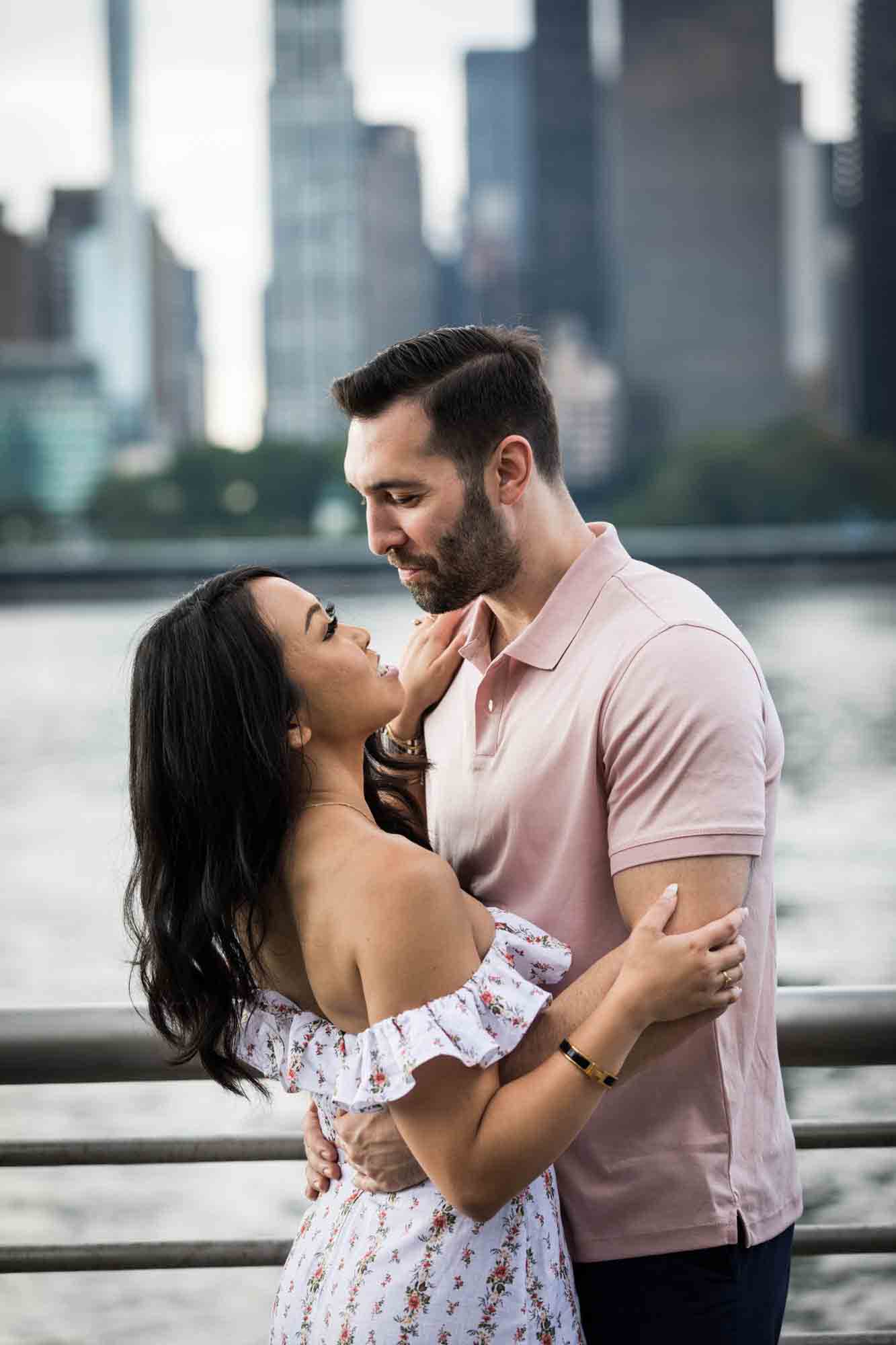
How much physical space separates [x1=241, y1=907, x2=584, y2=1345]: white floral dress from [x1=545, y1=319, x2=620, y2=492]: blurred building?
90141 mm

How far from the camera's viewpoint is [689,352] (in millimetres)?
91625

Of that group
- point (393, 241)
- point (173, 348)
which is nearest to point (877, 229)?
point (393, 241)

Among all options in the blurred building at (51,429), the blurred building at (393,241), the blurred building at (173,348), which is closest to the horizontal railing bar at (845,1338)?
the blurred building at (51,429)

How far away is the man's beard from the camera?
1.94 meters

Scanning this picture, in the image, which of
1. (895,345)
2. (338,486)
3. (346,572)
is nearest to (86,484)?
(338,486)

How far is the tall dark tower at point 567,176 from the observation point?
10375cm

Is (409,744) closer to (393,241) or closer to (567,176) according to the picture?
(567,176)

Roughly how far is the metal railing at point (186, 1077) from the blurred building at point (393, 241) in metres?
115

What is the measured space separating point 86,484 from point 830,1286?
82.0m

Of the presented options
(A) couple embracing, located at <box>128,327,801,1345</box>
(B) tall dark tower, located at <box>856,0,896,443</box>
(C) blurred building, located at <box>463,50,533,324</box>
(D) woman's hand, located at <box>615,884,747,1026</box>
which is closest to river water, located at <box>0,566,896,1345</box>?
(A) couple embracing, located at <box>128,327,801,1345</box>

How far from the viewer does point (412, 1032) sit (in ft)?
5.05

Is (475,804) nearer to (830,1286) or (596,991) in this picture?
(596,991)

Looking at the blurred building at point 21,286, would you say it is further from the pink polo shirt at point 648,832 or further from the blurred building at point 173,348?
the pink polo shirt at point 648,832

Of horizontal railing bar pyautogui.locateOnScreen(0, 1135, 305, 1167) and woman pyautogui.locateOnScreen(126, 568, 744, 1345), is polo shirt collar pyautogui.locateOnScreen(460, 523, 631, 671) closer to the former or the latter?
woman pyautogui.locateOnScreen(126, 568, 744, 1345)
